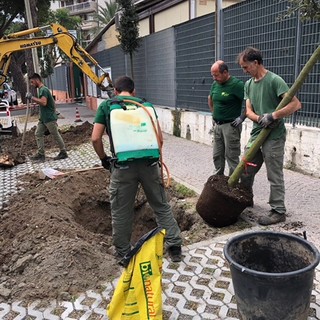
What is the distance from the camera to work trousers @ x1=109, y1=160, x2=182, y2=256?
3582 mm

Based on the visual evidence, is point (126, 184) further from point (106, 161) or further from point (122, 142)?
point (122, 142)

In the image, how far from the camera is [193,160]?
26.7ft

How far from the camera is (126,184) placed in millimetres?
3605

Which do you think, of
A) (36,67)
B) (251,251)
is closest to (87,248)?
(251,251)

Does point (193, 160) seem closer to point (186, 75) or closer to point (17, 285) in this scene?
point (186, 75)

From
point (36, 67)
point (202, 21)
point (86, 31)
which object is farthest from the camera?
point (86, 31)

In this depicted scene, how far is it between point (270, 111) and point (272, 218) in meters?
1.22

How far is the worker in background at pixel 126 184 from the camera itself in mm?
3547

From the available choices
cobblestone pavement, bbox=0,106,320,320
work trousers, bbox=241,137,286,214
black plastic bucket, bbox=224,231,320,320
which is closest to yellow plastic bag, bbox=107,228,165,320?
cobblestone pavement, bbox=0,106,320,320

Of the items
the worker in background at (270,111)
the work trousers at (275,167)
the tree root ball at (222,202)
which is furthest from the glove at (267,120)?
the tree root ball at (222,202)

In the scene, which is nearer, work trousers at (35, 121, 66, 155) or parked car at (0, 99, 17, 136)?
work trousers at (35, 121, 66, 155)

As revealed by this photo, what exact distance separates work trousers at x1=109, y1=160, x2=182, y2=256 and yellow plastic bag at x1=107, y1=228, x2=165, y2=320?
92cm

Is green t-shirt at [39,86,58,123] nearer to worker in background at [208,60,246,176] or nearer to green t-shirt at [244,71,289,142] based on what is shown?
worker in background at [208,60,246,176]

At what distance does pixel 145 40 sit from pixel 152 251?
12.0m
